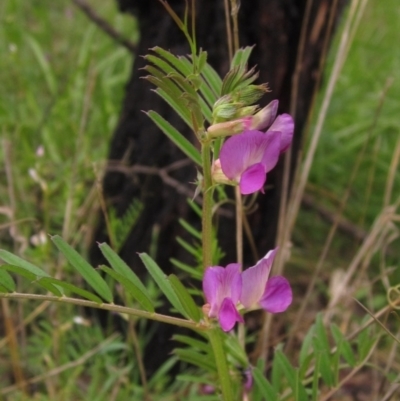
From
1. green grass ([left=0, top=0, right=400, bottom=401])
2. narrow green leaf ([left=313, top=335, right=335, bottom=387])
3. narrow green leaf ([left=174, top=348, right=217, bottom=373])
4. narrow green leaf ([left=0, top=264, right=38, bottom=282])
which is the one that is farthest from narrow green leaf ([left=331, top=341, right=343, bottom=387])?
green grass ([left=0, top=0, right=400, bottom=401])

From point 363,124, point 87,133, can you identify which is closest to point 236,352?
point 87,133

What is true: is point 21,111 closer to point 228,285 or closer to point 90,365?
point 90,365

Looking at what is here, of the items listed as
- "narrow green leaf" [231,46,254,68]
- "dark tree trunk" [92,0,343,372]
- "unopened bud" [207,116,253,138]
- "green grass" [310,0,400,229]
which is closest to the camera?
"unopened bud" [207,116,253,138]

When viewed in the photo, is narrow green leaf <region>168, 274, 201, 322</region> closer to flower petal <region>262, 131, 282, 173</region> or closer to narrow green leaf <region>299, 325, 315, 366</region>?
flower petal <region>262, 131, 282, 173</region>

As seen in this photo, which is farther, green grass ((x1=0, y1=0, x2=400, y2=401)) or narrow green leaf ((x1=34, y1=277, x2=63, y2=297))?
green grass ((x1=0, y1=0, x2=400, y2=401))

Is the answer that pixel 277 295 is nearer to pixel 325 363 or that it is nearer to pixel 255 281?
pixel 255 281

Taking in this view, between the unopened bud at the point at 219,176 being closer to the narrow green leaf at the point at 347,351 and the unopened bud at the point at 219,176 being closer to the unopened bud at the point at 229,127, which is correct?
the unopened bud at the point at 229,127

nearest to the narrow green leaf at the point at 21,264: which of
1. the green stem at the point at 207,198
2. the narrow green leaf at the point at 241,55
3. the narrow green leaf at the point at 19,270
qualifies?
the narrow green leaf at the point at 19,270

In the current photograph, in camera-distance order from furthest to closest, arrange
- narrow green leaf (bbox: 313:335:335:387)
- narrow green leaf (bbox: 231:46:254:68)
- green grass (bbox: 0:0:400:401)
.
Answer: green grass (bbox: 0:0:400:401) → narrow green leaf (bbox: 313:335:335:387) → narrow green leaf (bbox: 231:46:254:68)
